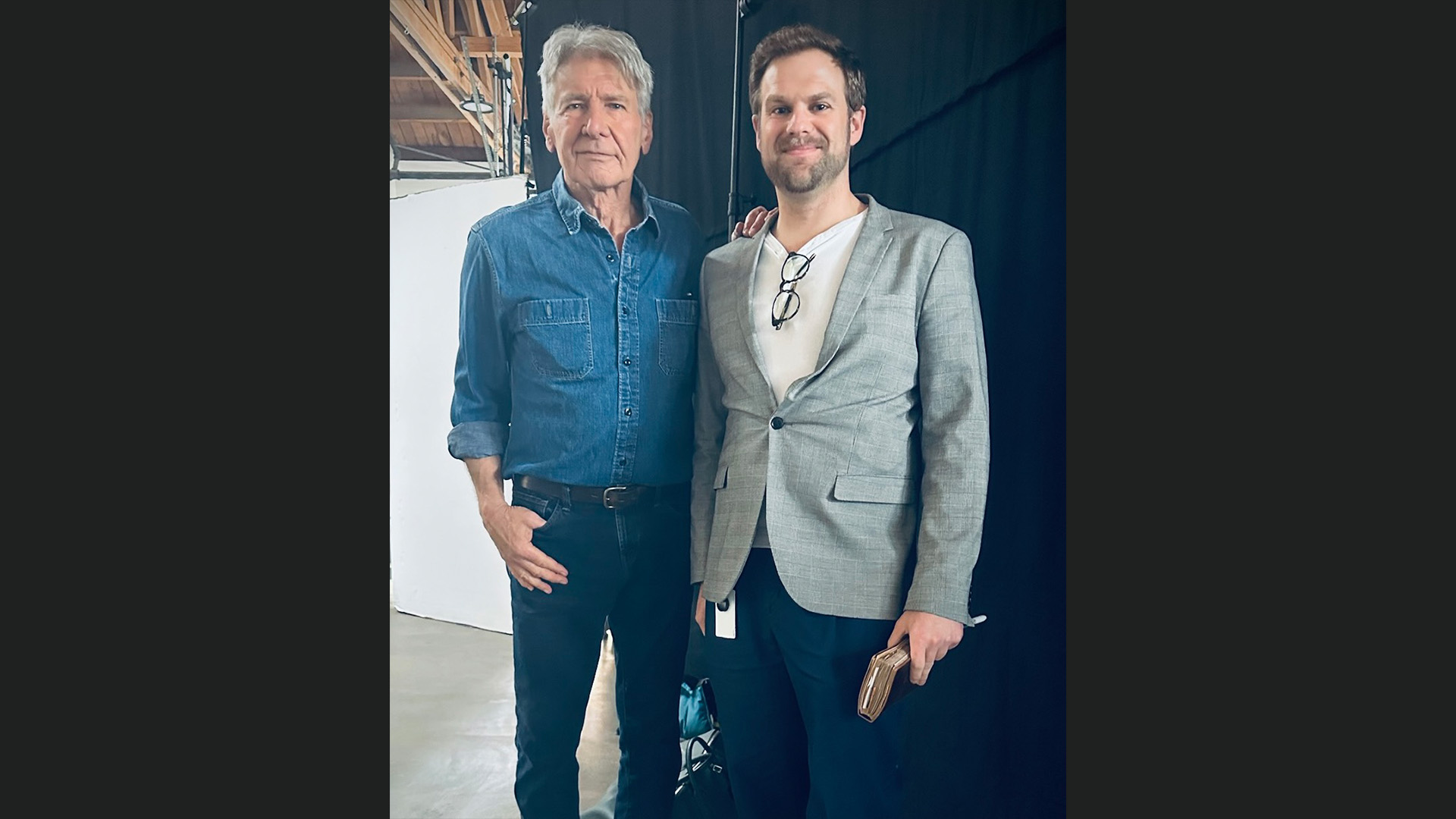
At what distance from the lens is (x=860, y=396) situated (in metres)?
1.54

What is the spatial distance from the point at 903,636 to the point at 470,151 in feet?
4.48

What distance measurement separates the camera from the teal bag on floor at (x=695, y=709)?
1888 mm

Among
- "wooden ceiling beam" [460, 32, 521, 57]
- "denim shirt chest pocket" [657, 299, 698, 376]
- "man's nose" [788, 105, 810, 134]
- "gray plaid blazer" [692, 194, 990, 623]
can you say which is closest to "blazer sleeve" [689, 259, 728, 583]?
"denim shirt chest pocket" [657, 299, 698, 376]

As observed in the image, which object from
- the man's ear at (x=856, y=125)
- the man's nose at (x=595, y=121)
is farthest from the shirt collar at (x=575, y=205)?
the man's ear at (x=856, y=125)

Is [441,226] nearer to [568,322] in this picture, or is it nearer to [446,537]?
[568,322]

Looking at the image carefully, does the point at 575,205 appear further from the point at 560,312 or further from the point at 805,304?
the point at 805,304

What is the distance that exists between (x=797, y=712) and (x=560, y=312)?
0.92 metres

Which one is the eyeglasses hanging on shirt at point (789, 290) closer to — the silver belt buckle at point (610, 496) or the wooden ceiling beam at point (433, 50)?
the silver belt buckle at point (610, 496)

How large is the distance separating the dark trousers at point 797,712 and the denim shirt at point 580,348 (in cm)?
35

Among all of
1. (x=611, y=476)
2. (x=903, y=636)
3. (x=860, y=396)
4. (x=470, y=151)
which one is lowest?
(x=903, y=636)

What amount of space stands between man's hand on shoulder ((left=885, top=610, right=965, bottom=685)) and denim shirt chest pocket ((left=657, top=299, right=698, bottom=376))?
2.17 ft

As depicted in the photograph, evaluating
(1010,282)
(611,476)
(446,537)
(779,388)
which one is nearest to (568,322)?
(611,476)

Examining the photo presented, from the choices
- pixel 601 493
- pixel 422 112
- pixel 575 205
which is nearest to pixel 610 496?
pixel 601 493

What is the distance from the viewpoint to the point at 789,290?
5.35 feet
